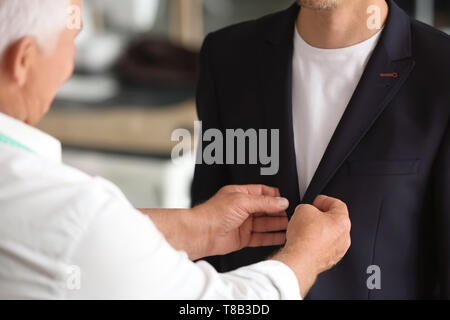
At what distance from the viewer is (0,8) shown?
834 mm

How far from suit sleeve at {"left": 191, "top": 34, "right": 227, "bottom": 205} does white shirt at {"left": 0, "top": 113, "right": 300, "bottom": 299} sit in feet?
1.61

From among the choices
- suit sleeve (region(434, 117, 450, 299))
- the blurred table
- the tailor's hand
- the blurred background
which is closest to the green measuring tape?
the tailor's hand

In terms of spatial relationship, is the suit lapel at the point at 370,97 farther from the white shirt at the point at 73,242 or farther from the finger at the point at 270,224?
the white shirt at the point at 73,242

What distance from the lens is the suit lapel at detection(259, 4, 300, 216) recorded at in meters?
1.13

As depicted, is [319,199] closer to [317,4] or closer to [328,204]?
[328,204]

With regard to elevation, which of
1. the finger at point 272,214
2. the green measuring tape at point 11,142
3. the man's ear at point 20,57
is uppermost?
the man's ear at point 20,57

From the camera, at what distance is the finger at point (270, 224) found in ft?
3.76

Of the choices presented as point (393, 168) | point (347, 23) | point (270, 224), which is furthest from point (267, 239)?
point (347, 23)

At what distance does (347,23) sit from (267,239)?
389 mm

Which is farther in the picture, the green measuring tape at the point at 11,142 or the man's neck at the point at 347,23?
the man's neck at the point at 347,23

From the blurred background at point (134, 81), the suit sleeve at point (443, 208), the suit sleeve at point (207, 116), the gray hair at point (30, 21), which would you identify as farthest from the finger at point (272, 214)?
the blurred background at point (134, 81)

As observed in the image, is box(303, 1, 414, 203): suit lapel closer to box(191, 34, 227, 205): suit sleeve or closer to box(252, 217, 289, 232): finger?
box(252, 217, 289, 232): finger

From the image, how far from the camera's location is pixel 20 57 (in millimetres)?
826

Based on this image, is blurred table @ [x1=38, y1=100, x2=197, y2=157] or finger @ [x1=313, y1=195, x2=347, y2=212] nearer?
finger @ [x1=313, y1=195, x2=347, y2=212]
